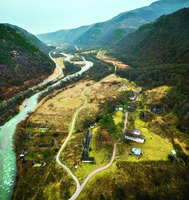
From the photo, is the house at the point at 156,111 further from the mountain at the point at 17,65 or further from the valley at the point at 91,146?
the mountain at the point at 17,65

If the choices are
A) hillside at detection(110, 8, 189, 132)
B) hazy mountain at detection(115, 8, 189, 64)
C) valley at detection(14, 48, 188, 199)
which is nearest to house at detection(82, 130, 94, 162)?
valley at detection(14, 48, 188, 199)

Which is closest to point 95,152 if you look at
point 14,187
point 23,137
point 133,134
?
point 133,134

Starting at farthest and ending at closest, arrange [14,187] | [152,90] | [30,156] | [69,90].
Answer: [69,90]
[152,90]
[30,156]
[14,187]

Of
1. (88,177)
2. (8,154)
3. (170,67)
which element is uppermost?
(170,67)

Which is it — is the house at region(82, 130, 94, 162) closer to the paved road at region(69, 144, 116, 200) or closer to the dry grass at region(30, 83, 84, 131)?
the paved road at region(69, 144, 116, 200)

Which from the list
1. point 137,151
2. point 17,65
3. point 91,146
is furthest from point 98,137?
point 17,65

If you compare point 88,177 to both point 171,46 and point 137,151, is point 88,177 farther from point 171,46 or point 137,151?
point 171,46

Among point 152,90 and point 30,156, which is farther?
point 152,90

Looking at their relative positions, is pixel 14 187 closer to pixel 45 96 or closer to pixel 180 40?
pixel 45 96

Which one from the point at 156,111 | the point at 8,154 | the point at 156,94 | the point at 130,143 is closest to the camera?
the point at 130,143
